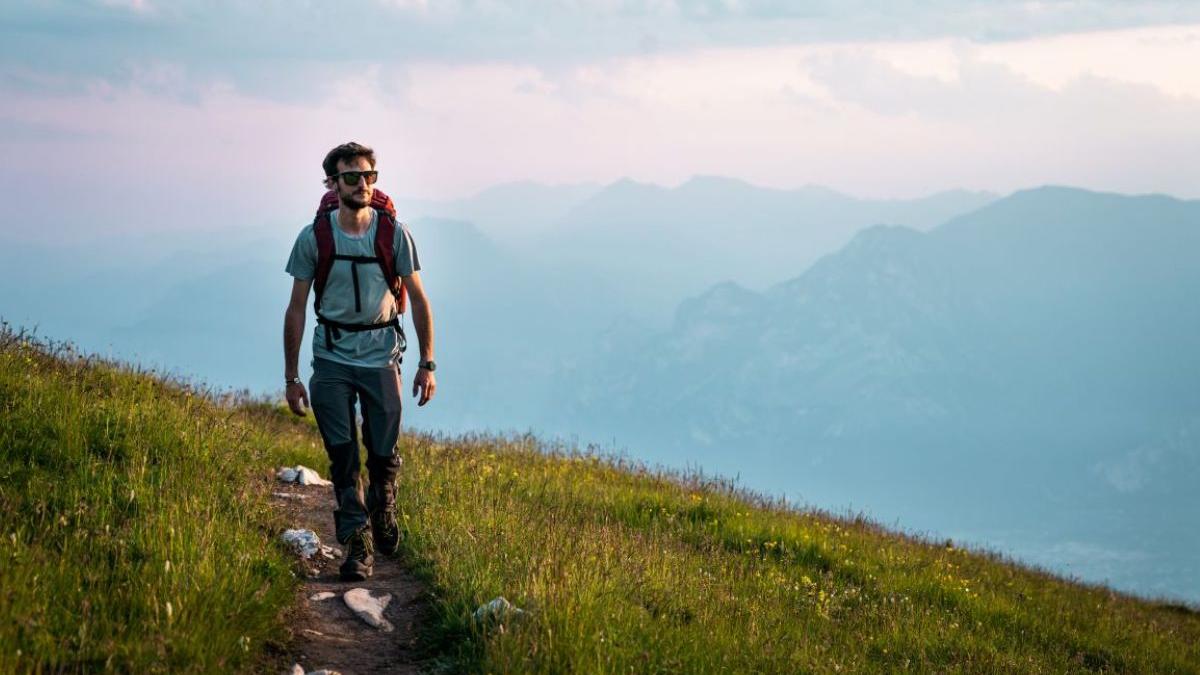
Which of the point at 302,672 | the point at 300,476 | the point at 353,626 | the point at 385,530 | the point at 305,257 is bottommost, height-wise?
the point at 302,672

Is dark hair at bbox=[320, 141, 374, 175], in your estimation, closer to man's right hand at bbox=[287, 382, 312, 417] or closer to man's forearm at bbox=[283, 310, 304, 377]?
man's forearm at bbox=[283, 310, 304, 377]

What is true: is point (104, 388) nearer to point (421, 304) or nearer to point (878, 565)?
point (421, 304)

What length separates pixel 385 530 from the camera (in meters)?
7.65

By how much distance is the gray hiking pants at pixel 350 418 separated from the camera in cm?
711

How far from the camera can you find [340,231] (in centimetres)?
703

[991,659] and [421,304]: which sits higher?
[421,304]

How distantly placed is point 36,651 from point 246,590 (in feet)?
3.79

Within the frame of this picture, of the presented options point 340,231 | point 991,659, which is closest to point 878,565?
point 991,659

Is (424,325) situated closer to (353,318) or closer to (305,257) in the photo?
(353,318)

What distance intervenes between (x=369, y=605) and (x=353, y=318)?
1.96 metres

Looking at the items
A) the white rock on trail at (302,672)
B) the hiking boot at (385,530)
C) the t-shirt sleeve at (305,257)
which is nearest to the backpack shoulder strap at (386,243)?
the t-shirt sleeve at (305,257)

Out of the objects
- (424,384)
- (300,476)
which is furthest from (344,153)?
(300,476)

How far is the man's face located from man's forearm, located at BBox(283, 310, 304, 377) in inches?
35.1

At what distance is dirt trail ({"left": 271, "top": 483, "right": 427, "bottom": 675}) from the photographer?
5.88 metres
